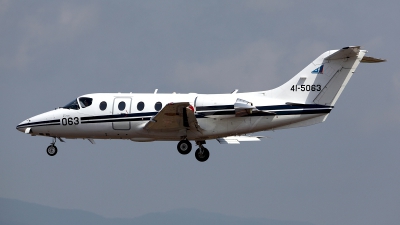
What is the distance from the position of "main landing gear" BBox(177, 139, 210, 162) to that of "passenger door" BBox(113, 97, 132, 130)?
2.57 m

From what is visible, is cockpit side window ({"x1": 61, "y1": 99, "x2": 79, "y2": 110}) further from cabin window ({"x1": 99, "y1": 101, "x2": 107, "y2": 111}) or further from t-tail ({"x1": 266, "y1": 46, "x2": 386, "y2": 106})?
t-tail ({"x1": 266, "y1": 46, "x2": 386, "y2": 106})

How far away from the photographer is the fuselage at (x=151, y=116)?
48469mm

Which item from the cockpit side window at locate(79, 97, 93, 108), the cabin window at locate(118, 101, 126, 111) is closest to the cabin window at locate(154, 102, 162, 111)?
the cabin window at locate(118, 101, 126, 111)

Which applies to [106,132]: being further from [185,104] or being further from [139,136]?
[185,104]

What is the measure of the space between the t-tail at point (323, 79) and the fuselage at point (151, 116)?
0.41 m

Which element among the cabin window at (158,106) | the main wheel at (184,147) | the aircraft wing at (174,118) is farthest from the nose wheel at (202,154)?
the cabin window at (158,106)

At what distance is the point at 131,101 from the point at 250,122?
18.5 feet

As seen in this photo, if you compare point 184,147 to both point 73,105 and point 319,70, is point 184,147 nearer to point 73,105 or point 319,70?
point 73,105

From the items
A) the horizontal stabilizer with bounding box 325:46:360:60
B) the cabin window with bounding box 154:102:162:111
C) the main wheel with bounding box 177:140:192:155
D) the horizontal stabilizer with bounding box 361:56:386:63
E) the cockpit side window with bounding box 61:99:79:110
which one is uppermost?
the horizontal stabilizer with bounding box 325:46:360:60

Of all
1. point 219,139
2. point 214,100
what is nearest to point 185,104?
point 214,100

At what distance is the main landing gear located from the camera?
49375mm

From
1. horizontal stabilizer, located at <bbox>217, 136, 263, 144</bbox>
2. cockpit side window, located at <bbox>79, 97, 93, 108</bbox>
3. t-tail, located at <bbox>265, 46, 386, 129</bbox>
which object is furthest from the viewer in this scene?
A: horizontal stabilizer, located at <bbox>217, 136, 263, 144</bbox>

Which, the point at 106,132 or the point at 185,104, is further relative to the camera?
the point at 106,132

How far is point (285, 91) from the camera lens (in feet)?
160
